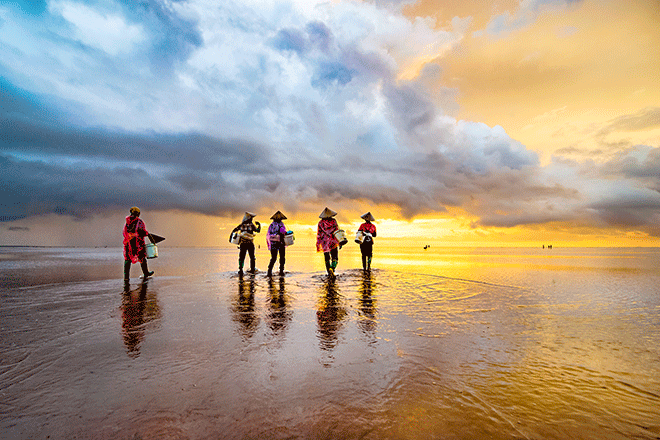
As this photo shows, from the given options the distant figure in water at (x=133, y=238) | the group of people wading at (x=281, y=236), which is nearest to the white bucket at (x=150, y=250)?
the distant figure in water at (x=133, y=238)

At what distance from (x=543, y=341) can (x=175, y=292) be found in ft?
31.0

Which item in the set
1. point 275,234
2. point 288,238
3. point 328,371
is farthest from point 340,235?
point 328,371

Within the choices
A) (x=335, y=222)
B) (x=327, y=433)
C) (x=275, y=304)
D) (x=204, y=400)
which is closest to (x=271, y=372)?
(x=204, y=400)

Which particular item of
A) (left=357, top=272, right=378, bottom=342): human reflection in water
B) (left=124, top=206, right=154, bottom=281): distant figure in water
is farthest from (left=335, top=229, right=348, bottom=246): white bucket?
(left=124, top=206, right=154, bottom=281): distant figure in water

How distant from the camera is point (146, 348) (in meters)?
4.38

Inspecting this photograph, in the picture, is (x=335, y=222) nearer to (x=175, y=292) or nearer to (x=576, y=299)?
(x=175, y=292)

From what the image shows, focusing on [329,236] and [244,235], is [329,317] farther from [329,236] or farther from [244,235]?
[244,235]

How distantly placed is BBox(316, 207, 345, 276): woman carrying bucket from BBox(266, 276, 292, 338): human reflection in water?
138 inches

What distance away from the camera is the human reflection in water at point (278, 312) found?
5.46 meters

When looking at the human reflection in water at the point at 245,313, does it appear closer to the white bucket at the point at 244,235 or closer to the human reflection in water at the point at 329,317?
the human reflection in water at the point at 329,317

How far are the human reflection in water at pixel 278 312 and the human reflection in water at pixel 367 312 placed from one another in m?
1.47

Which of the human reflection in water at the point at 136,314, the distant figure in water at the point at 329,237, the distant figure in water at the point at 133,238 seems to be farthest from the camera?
the distant figure in water at the point at 329,237

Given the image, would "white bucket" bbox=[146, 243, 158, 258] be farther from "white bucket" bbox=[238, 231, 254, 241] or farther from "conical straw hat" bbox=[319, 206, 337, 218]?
"conical straw hat" bbox=[319, 206, 337, 218]

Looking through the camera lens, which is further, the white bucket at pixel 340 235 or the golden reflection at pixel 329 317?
the white bucket at pixel 340 235
